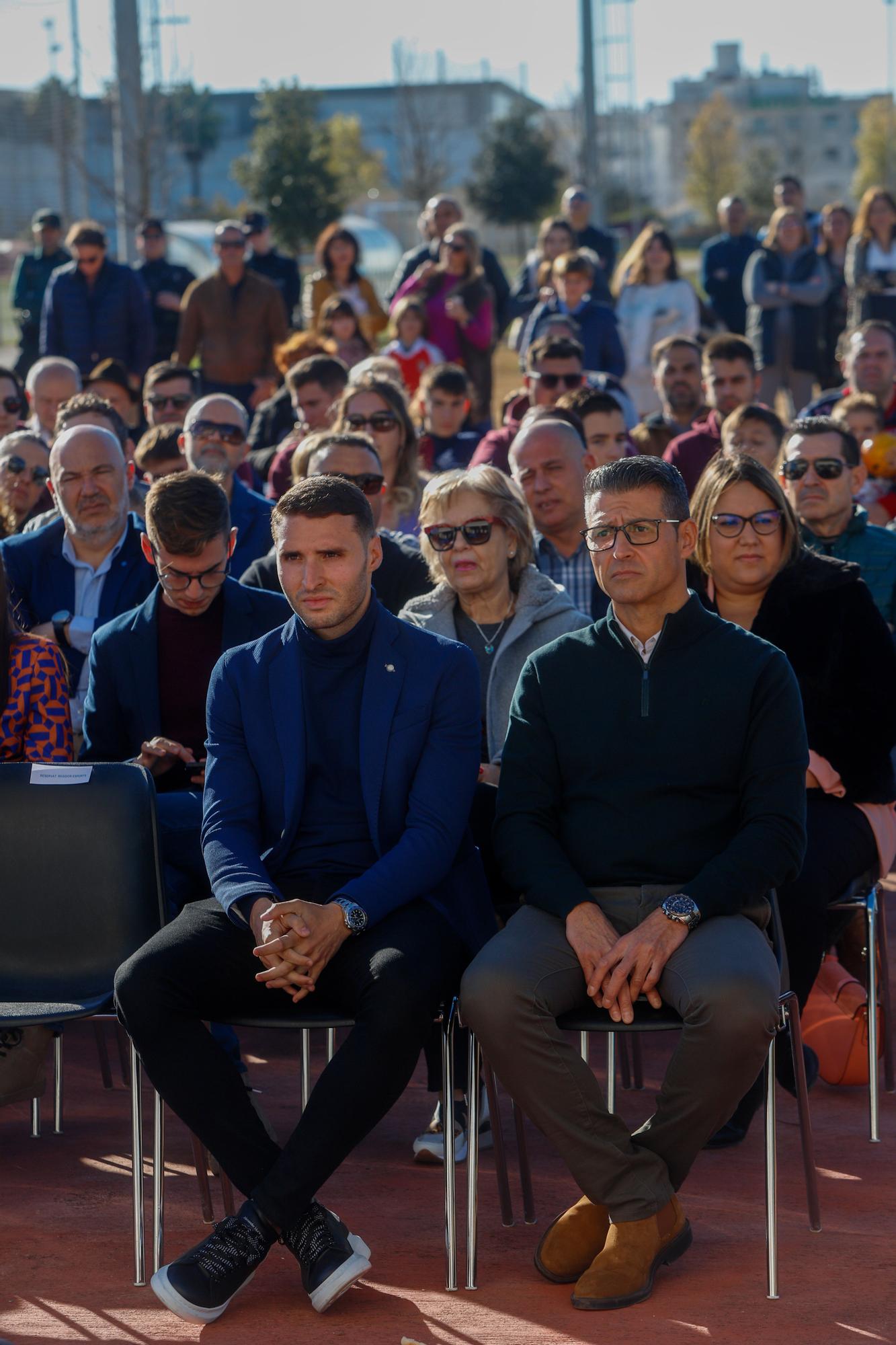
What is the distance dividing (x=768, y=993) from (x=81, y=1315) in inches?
62.0

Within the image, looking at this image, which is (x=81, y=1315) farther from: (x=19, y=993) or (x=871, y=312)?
(x=871, y=312)

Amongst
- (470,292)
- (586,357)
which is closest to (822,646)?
(586,357)

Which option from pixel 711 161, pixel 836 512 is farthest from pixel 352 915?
pixel 711 161

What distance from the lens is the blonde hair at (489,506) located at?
16.1 ft

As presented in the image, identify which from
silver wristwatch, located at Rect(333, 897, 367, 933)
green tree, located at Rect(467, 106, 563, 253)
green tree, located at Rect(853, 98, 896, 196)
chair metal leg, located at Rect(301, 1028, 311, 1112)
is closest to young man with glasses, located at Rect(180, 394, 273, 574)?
chair metal leg, located at Rect(301, 1028, 311, 1112)

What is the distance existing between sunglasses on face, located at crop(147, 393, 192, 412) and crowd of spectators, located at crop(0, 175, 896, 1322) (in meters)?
1.95

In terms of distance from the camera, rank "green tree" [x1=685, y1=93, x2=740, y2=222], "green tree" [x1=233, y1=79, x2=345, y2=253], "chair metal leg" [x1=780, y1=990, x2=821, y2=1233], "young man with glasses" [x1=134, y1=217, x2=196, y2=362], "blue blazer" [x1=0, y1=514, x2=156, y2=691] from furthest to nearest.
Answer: "green tree" [x1=685, y1=93, x2=740, y2=222] < "green tree" [x1=233, y1=79, x2=345, y2=253] < "young man with glasses" [x1=134, y1=217, x2=196, y2=362] < "blue blazer" [x1=0, y1=514, x2=156, y2=691] < "chair metal leg" [x1=780, y1=990, x2=821, y2=1233]

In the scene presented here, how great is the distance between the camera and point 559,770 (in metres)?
3.99

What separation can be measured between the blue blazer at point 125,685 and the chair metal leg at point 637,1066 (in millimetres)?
1579

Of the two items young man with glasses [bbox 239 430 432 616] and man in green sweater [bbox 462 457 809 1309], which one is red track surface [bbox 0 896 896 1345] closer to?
man in green sweater [bbox 462 457 809 1309]

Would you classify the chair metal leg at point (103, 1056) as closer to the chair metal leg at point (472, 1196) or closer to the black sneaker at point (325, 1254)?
the black sneaker at point (325, 1254)

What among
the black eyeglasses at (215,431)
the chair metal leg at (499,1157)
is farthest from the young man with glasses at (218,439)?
the chair metal leg at (499,1157)

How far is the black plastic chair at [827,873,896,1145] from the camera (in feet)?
14.6

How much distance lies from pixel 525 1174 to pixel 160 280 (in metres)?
10.6
